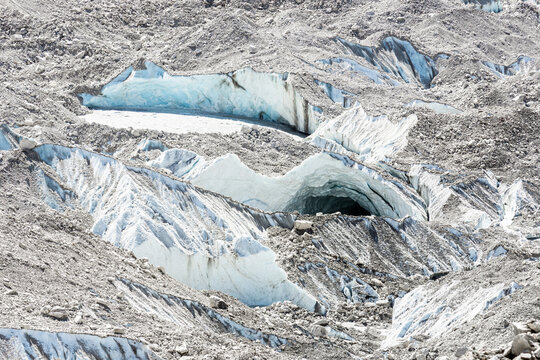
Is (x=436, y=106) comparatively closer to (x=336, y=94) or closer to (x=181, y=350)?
(x=336, y=94)

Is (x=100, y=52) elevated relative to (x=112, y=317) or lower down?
lower down

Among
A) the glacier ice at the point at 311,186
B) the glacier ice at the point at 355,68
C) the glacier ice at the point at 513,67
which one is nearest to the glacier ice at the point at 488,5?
the glacier ice at the point at 513,67

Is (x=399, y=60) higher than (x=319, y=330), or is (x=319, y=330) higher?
(x=319, y=330)

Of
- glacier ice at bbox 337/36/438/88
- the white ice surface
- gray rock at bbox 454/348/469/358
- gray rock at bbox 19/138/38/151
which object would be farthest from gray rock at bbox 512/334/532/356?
glacier ice at bbox 337/36/438/88

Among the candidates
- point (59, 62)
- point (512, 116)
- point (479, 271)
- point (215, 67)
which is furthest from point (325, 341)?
point (59, 62)

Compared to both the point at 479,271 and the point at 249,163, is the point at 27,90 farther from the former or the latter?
the point at 479,271

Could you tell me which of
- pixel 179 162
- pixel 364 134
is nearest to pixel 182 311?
pixel 179 162
